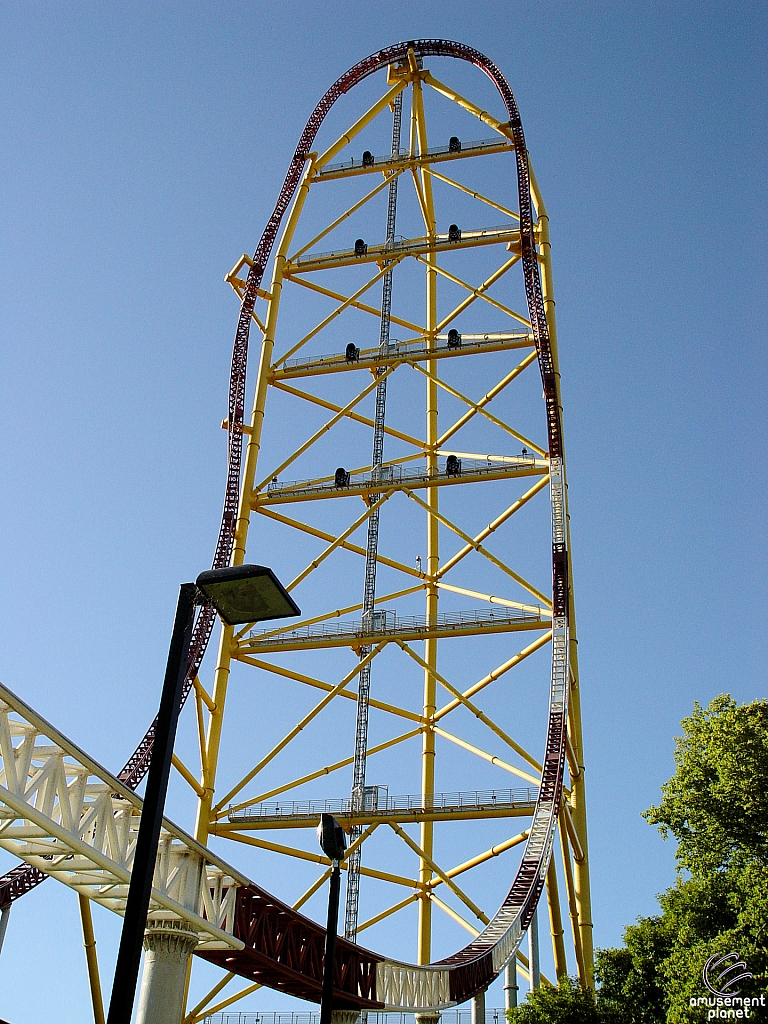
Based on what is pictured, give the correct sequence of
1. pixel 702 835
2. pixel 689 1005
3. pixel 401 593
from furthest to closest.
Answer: pixel 401 593
pixel 702 835
pixel 689 1005

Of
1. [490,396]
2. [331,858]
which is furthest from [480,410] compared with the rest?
[331,858]

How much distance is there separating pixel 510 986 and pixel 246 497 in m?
9.23

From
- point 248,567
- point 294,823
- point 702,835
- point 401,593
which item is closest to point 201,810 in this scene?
point 294,823

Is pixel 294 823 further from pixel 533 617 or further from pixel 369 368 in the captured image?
pixel 369 368

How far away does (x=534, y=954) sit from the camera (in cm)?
1455

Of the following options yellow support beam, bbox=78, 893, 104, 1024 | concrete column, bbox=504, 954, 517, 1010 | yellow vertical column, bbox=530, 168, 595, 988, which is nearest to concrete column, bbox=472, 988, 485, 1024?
concrete column, bbox=504, 954, 517, 1010

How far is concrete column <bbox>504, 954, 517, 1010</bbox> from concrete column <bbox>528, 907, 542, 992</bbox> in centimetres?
22

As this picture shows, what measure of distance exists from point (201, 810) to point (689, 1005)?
795cm

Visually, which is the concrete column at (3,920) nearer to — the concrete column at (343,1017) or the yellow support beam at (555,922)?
the concrete column at (343,1017)

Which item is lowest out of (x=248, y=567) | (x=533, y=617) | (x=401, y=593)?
(x=248, y=567)

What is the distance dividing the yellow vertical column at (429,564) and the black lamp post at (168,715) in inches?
516

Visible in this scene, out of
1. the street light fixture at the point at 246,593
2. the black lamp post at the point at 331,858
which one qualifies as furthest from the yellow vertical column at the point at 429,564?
the street light fixture at the point at 246,593

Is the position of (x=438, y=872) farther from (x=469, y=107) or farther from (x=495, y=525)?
(x=469, y=107)

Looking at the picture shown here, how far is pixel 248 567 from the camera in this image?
5254 millimetres
